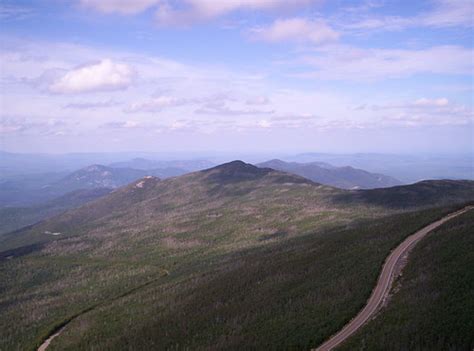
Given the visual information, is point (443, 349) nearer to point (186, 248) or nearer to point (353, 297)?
point (353, 297)

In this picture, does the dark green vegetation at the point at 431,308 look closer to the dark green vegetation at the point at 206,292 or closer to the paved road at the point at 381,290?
the paved road at the point at 381,290

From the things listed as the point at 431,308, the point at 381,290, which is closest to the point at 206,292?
the point at 381,290

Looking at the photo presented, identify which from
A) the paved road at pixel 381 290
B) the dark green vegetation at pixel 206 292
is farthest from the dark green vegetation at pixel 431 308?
the dark green vegetation at pixel 206 292

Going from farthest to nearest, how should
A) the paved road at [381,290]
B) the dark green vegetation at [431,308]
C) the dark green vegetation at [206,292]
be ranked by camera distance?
the dark green vegetation at [206,292], the paved road at [381,290], the dark green vegetation at [431,308]

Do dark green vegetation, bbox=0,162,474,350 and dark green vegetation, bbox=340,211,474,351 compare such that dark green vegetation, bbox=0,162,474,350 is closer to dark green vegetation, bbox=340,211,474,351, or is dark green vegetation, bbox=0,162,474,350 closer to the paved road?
the paved road

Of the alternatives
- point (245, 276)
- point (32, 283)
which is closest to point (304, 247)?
point (245, 276)
